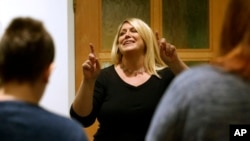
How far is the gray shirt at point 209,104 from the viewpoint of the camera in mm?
1011

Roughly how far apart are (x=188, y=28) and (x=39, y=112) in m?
1.64

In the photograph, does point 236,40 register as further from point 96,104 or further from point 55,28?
point 55,28

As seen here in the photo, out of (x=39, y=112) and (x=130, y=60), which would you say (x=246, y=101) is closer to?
(x=39, y=112)

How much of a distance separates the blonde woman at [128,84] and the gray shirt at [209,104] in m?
0.84

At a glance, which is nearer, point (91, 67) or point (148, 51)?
point (91, 67)

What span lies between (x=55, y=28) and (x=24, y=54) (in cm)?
141

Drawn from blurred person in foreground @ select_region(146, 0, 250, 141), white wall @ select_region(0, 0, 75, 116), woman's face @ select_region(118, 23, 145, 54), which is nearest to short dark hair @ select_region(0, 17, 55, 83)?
blurred person in foreground @ select_region(146, 0, 250, 141)

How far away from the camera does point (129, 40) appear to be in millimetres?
2098

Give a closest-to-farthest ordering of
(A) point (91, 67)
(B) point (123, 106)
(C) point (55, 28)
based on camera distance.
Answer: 1. (A) point (91, 67)
2. (B) point (123, 106)
3. (C) point (55, 28)

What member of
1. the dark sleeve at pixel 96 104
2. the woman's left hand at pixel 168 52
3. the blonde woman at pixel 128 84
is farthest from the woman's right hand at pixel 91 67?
the woman's left hand at pixel 168 52

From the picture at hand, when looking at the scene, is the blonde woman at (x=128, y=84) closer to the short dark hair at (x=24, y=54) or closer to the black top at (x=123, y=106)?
the black top at (x=123, y=106)

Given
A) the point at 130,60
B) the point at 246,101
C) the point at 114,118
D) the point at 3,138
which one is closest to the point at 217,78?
the point at 246,101

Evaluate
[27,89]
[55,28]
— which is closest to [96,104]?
[55,28]

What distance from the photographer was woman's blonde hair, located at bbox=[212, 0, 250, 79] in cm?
101
